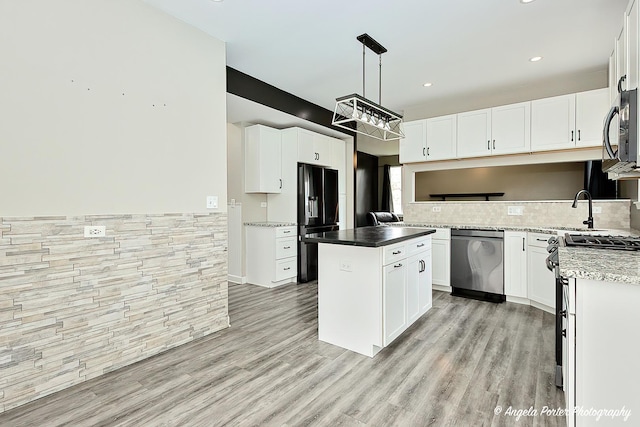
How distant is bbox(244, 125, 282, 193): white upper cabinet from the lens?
189 inches

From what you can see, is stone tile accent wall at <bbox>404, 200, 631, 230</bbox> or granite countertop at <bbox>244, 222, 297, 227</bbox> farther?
granite countertop at <bbox>244, 222, 297, 227</bbox>

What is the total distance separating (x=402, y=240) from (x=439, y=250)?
5.80 feet

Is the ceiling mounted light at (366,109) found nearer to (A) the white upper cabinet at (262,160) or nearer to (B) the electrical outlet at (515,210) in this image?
(A) the white upper cabinet at (262,160)

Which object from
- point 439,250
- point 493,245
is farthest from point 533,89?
point 439,250

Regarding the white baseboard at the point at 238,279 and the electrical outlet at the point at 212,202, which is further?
the white baseboard at the point at 238,279

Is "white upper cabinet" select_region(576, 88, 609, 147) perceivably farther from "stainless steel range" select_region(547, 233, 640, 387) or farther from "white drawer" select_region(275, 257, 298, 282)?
"white drawer" select_region(275, 257, 298, 282)

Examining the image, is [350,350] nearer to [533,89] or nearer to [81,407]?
[81,407]

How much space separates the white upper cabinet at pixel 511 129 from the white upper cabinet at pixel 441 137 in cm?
50

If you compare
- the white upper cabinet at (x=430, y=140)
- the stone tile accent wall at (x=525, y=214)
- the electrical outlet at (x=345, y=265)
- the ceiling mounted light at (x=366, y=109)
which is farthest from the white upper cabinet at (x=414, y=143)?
the electrical outlet at (x=345, y=265)

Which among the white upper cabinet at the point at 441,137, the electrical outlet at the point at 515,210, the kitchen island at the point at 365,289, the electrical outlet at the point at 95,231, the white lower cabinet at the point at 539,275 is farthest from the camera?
the white upper cabinet at the point at 441,137

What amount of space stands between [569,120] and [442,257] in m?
2.14

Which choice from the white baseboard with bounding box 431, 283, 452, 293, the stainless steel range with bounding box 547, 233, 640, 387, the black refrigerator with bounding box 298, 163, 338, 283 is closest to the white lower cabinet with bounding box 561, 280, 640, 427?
the stainless steel range with bounding box 547, 233, 640, 387

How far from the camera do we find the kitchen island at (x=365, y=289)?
2541mm

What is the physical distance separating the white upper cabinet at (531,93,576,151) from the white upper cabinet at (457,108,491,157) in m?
0.51
